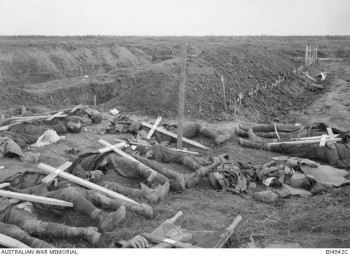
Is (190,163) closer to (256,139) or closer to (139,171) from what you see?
(139,171)

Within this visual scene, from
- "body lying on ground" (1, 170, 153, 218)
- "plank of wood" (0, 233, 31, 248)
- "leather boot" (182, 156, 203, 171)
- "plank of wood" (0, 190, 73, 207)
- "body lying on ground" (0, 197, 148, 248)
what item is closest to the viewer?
"plank of wood" (0, 233, 31, 248)

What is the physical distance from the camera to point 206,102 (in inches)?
604

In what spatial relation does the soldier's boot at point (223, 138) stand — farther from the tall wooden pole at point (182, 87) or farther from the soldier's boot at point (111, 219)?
the soldier's boot at point (111, 219)

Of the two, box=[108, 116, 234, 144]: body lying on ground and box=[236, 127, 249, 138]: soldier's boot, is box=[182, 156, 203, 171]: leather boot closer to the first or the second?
box=[108, 116, 234, 144]: body lying on ground

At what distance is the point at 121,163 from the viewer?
7766 millimetres

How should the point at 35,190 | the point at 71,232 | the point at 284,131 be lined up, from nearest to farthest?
the point at 71,232, the point at 35,190, the point at 284,131

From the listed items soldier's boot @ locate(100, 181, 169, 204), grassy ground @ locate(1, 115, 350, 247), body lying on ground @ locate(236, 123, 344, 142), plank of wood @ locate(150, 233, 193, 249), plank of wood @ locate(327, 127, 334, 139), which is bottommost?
grassy ground @ locate(1, 115, 350, 247)

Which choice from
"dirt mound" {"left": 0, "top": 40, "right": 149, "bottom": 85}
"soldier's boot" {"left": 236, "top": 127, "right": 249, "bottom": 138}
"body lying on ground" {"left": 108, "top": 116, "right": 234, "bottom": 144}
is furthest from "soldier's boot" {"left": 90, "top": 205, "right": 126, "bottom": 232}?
"dirt mound" {"left": 0, "top": 40, "right": 149, "bottom": 85}

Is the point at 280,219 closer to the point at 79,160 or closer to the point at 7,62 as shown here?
the point at 79,160

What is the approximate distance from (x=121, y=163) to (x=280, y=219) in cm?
345

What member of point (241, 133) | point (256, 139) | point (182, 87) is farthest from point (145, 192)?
point (241, 133)

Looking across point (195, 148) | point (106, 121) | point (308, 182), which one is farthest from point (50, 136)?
point (308, 182)

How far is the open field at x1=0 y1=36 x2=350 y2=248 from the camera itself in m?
5.64

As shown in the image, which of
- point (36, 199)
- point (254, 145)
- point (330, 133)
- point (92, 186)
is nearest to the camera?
point (36, 199)
